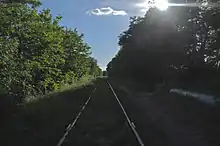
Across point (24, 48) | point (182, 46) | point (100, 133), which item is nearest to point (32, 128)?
point (100, 133)

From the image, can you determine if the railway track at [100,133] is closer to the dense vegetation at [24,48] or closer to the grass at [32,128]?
the grass at [32,128]

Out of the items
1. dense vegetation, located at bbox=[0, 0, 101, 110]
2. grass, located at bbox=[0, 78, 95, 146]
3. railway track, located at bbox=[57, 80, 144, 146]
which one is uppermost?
dense vegetation, located at bbox=[0, 0, 101, 110]

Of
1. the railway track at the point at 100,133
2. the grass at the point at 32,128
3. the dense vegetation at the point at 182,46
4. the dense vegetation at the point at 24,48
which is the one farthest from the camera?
the dense vegetation at the point at 182,46

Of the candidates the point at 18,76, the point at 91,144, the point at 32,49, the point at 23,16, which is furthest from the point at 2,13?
the point at 91,144

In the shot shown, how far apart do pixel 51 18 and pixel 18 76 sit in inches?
280

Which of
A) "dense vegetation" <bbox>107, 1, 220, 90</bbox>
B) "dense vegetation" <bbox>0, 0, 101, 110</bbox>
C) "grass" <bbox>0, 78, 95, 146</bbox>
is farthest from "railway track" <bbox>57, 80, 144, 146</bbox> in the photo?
"dense vegetation" <bbox>107, 1, 220, 90</bbox>

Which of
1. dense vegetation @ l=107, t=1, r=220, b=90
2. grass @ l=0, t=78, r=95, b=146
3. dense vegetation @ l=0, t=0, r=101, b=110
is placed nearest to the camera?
grass @ l=0, t=78, r=95, b=146

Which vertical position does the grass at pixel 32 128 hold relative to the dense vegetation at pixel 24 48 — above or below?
below

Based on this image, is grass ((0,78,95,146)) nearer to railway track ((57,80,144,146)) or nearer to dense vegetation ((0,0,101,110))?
railway track ((57,80,144,146))

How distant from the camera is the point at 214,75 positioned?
1198 inches

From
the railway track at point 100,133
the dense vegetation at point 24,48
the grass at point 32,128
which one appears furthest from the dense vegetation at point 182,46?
the grass at point 32,128

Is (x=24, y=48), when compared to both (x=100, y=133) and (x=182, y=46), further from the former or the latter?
(x=182, y=46)

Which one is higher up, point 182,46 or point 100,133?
point 182,46

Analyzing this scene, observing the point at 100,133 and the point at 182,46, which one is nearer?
the point at 100,133
